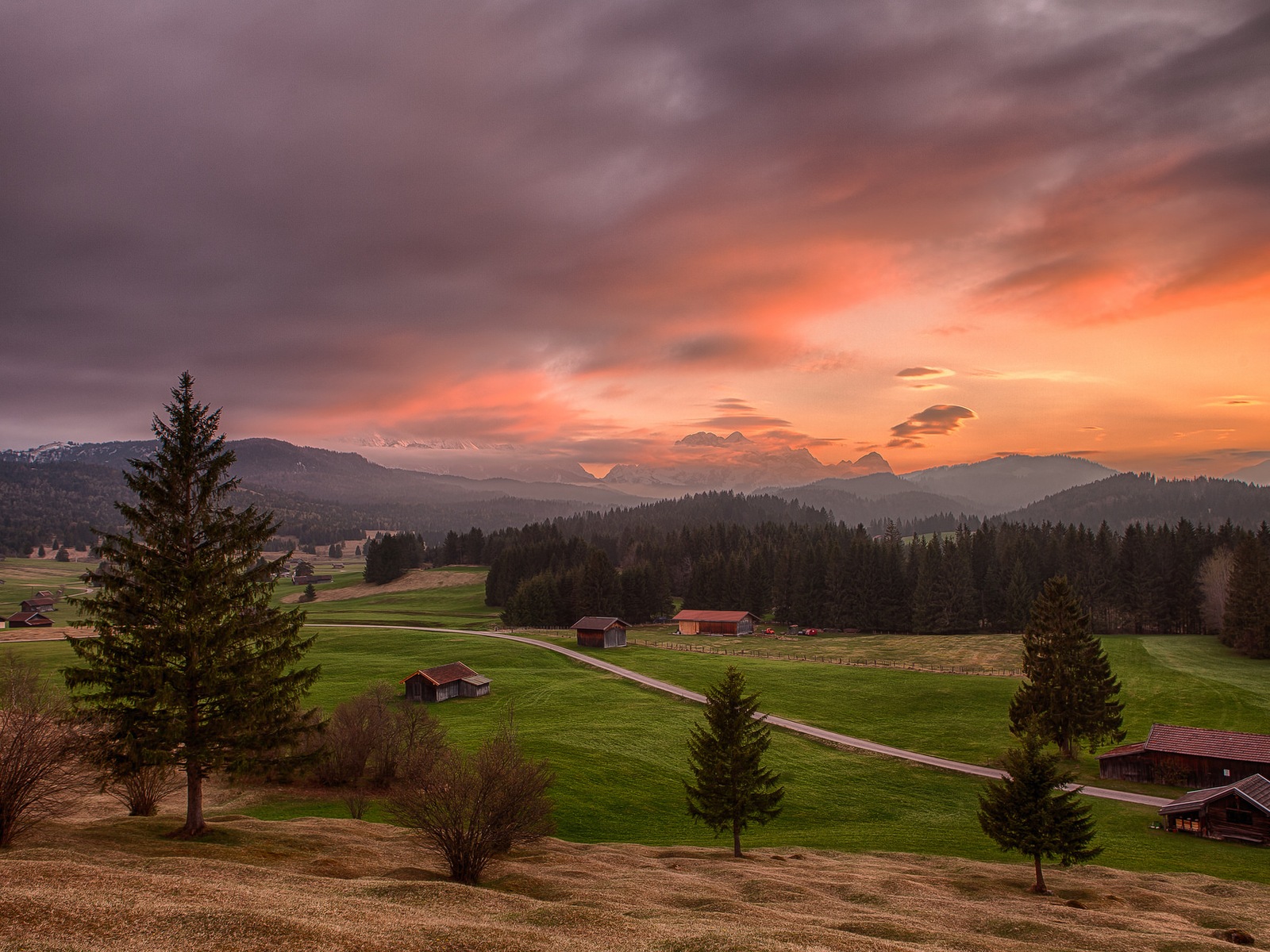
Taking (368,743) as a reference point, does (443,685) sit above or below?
below

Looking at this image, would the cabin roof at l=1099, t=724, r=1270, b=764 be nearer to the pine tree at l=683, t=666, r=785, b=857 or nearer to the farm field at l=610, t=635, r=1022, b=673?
the farm field at l=610, t=635, r=1022, b=673

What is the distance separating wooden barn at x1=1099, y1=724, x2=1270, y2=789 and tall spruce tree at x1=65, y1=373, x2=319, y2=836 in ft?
196

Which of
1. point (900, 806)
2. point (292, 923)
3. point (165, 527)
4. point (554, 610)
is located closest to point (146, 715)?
point (165, 527)

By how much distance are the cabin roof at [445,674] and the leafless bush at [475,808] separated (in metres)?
43.0

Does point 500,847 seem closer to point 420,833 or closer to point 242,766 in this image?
point 420,833

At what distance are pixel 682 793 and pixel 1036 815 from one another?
2405 cm

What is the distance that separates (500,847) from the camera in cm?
2845

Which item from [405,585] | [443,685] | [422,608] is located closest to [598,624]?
[443,685]

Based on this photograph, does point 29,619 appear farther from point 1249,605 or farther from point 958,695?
point 1249,605

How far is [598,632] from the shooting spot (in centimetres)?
10600

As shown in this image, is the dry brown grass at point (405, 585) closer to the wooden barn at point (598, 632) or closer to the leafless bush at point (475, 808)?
the wooden barn at point (598, 632)

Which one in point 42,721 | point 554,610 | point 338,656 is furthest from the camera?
point 554,610

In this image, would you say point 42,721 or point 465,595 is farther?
point 465,595

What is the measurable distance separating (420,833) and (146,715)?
1173 cm
